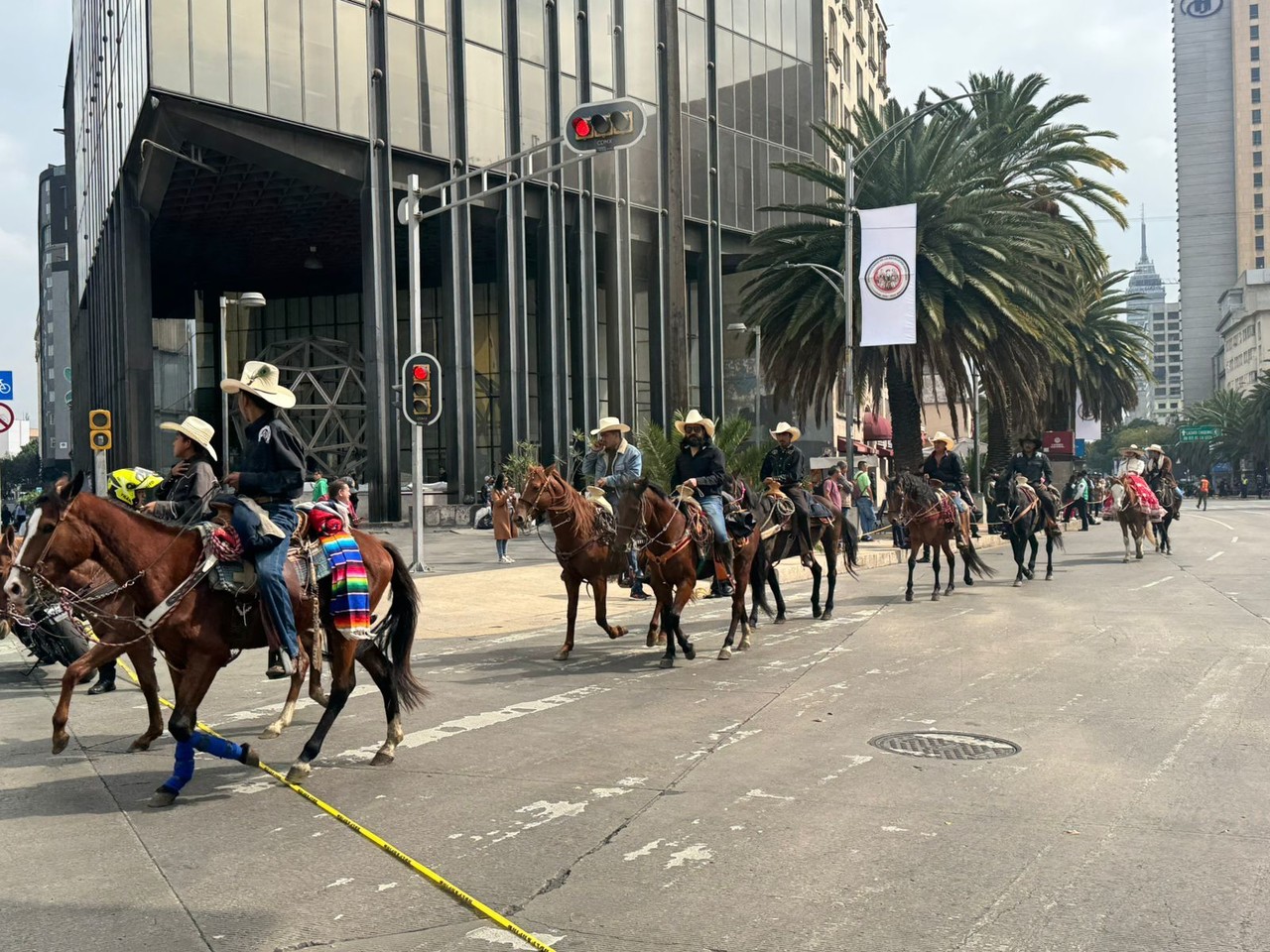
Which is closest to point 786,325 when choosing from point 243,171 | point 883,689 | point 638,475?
point 243,171

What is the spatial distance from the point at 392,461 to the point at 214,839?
31.2m

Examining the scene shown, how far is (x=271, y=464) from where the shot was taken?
718 cm

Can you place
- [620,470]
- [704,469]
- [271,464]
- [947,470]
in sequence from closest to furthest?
[271,464], [620,470], [704,469], [947,470]

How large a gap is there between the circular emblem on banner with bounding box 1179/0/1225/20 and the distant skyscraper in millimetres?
145

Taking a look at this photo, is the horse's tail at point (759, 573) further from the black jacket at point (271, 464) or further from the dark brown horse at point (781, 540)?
the black jacket at point (271, 464)

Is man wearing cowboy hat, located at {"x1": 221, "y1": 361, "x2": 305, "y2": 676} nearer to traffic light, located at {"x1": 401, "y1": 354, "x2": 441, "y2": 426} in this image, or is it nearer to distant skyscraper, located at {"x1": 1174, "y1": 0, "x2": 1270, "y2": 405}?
traffic light, located at {"x1": 401, "y1": 354, "x2": 441, "y2": 426}

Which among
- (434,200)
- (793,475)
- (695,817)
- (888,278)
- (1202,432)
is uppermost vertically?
(434,200)

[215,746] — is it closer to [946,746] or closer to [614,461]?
[946,746]

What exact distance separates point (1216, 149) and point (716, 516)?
7413 inches

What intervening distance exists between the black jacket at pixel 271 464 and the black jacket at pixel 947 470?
13309 millimetres

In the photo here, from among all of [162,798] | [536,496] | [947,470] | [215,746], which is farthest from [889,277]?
[162,798]

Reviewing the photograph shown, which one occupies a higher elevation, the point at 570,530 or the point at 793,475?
the point at 793,475

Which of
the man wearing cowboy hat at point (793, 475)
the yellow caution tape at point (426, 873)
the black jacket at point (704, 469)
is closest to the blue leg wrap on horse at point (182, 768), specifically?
the yellow caution tape at point (426, 873)

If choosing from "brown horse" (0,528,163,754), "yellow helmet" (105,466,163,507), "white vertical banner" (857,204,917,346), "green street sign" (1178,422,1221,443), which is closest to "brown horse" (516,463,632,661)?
"yellow helmet" (105,466,163,507)
